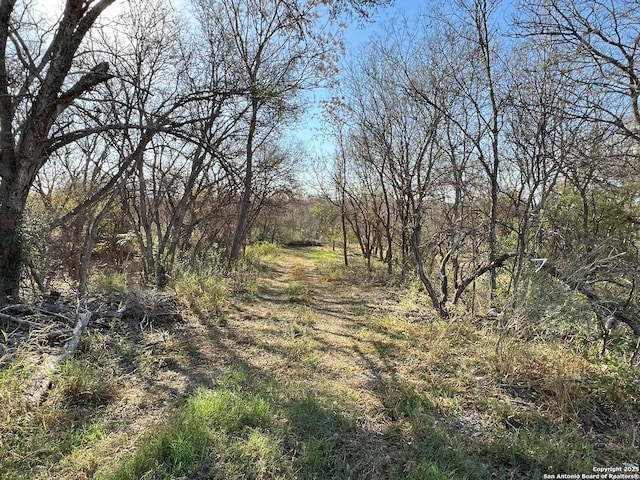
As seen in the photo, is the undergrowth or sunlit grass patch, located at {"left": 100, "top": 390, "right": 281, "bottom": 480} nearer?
sunlit grass patch, located at {"left": 100, "top": 390, "right": 281, "bottom": 480}

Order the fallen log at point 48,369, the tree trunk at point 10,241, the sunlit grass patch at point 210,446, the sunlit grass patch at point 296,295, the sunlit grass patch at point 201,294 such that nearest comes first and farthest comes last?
1. the sunlit grass patch at point 210,446
2. the fallen log at point 48,369
3. the tree trunk at point 10,241
4. the sunlit grass patch at point 201,294
5. the sunlit grass patch at point 296,295

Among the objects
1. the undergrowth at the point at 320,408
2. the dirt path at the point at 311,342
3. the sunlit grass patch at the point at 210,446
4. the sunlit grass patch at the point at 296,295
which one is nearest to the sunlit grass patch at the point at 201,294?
the dirt path at the point at 311,342

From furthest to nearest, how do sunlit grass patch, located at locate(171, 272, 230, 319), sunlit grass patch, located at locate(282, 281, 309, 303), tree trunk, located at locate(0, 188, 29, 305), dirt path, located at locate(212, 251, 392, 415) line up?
sunlit grass patch, located at locate(282, 281, 309, 303), sunlit grass patch, located at locate(171, 272, 230, 319), tree trunk, located at locate(0, 188, 29, 305), dirt path, located at locate(212, 251, 392, 415)

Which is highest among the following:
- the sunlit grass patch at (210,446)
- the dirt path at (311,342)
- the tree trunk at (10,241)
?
the tree trunk at (10,241)

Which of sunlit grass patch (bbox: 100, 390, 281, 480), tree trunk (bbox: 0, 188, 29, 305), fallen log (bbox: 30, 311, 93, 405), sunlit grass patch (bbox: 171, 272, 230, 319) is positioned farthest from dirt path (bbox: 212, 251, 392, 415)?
tree trunk (bbox: 0, 188, 29, 305)

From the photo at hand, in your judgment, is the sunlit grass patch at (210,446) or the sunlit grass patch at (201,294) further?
the sunlit grass patch at (201,294)

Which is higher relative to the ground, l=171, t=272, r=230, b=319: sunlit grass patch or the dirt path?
l=171, t=272, r=230, b=319: sunlit grass patch

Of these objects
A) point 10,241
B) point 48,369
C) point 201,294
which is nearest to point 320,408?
point 48,369

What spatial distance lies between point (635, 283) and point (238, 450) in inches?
160

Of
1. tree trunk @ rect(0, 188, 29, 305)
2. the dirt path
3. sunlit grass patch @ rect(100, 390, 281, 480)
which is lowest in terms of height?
the dirt path

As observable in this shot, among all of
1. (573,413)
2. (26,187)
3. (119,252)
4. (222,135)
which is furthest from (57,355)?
(119,252)

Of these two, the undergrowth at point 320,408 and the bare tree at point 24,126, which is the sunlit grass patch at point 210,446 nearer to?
the undergrowth at point 320,408

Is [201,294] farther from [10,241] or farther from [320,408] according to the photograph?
[320,408]

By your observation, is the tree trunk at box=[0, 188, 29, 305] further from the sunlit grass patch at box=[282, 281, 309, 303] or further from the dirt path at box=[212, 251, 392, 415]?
the sunlit grass patch at box=[282, 281, 309, 303]
